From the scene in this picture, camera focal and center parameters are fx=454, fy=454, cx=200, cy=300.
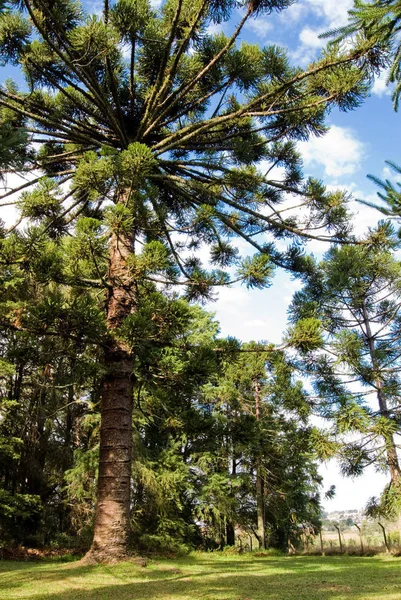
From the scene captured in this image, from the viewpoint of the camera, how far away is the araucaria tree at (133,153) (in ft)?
19.2

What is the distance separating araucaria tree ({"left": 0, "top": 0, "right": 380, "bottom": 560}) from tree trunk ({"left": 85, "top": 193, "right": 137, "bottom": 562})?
17mm

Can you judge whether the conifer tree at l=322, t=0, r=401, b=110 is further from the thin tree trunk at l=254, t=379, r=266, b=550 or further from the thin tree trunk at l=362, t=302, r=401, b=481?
the thin tree trunk at l=254, t=379, r=266, b=550

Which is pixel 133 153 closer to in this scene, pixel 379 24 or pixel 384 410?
pixel 379 24

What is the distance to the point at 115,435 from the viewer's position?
596cm

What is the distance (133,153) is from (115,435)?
3.65 meters

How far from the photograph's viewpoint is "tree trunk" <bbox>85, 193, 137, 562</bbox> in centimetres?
558

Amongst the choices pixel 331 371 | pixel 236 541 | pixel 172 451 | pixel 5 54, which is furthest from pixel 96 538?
pixel 236 541

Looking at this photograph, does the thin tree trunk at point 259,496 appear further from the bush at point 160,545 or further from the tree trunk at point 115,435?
the tree trunk at point 115,435

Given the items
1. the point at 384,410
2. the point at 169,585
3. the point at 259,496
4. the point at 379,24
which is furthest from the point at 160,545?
the point at 379,24

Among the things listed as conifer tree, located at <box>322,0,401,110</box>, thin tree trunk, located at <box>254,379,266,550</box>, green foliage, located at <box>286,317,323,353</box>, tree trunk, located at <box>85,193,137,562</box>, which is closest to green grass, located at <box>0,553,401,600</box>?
tree trunk, located at <box>85,193,137,562</box>

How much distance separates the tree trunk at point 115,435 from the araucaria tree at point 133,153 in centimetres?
2

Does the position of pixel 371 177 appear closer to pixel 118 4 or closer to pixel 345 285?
pixel 118 4

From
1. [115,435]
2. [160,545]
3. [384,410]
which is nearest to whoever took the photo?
[115,435]

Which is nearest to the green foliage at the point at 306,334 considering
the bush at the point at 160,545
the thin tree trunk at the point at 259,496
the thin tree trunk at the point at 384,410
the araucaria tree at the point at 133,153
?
the araucaria tree at the point at 133,153
